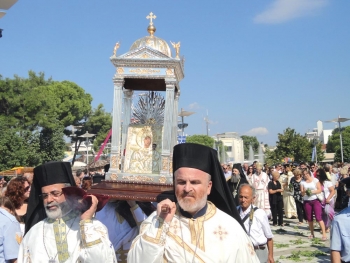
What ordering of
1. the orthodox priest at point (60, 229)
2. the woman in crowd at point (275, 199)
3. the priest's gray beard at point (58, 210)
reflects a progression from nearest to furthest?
the orthodox priest at point (60, 229), the priest's gray beard at point (58, 210), the woman in crowd at point (275, 199)

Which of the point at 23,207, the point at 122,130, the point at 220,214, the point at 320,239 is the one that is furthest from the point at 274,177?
the point at 220,214

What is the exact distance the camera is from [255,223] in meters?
5.27

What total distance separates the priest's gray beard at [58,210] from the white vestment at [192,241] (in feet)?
2.70

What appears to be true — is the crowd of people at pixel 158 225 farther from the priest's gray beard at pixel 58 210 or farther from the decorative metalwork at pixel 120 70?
the decorative metalwork at pixel 120 70

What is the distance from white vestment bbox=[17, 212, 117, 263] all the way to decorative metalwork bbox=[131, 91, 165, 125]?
613 cm

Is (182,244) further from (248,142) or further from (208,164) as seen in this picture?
(248,142)

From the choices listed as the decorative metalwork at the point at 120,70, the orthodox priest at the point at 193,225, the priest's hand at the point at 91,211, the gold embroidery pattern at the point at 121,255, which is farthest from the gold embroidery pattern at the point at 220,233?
the decorative metalwork at the point at 120,70

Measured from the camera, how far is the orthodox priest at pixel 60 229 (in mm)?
2924

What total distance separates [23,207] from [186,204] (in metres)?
3.06

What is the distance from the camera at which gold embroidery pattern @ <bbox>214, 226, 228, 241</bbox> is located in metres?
2.83

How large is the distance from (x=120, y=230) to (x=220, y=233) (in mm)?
2123

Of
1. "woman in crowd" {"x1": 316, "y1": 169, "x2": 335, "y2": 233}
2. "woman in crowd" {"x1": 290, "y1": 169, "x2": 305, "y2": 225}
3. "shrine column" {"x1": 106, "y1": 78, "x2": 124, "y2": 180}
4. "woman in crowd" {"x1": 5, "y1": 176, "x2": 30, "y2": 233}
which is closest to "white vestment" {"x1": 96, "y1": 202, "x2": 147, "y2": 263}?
"woman in crowd" {"x1": 5, "y1": 176, "x2": 30, "y2": 233}

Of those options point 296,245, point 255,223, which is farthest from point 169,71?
point 296,245

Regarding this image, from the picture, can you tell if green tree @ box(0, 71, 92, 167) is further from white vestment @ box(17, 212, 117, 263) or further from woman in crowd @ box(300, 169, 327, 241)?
white vestment @ box(17, 212, 117, 263)
